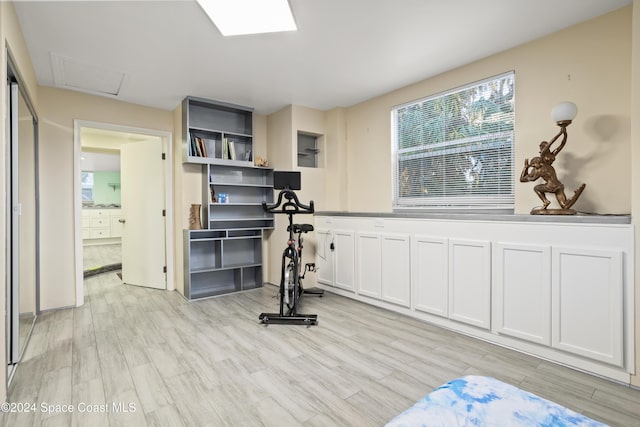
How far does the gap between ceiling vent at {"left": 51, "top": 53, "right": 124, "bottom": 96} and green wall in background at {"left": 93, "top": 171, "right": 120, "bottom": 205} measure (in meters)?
7.38

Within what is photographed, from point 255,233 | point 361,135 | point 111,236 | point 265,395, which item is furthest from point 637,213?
point 111,236

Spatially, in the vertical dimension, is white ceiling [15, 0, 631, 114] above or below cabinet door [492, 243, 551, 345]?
above

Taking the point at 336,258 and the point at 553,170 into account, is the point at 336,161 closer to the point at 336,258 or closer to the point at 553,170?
the point at 336,258

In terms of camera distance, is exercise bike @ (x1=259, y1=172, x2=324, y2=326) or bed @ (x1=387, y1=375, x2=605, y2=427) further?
exercise bike @ (x1=259, y1=172, x2=324, y2=326)

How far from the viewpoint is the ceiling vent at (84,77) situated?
10.0 ft

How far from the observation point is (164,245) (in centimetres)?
450

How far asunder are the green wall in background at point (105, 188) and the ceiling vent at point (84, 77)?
24.2ft

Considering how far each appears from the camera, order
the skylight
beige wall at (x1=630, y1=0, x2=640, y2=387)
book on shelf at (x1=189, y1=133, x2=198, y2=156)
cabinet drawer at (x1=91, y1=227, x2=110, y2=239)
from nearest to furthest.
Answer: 1. beige wall at (x1=630, y1=0, x2=640, y2=387)
2. the skylight
3. book on shelf at (x1=189, y1=133, x2=198, y2=156)
4. cabinet drawer at (x1=91, y1=227, x2=110, y2=239)

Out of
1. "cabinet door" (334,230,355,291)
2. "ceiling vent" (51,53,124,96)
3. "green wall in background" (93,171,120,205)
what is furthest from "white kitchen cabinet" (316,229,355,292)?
"green wall in background" (93,171,120,205)

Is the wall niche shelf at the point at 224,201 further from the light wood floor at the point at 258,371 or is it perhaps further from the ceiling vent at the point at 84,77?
the light wood floor at the point at 258,371

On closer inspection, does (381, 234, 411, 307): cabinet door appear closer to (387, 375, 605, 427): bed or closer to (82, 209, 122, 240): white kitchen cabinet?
(387, 375, 605, 427): bed

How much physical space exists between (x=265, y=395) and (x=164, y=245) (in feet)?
10.7

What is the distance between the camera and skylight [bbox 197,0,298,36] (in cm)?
216

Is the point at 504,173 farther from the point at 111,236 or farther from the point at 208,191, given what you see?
the point at 111,236
